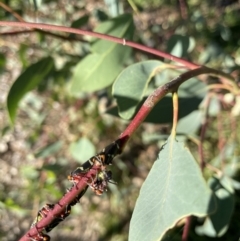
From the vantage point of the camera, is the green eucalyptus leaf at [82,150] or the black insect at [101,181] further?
the green eucalyptus leaf at [82,150]

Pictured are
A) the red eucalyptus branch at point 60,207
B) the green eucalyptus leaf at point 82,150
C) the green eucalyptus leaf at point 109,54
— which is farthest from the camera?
the green eucalyptus leaf at point 82,150

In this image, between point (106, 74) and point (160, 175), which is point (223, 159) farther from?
point (160, 175)

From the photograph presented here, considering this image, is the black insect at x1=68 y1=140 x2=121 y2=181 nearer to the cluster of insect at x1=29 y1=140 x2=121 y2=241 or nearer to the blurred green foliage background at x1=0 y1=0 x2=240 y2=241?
the cluster of insect at x1=29 y1=140 x2=121 y2=241

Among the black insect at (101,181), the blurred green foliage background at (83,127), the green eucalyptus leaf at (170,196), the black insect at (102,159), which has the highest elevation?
the black insect at (102,159)

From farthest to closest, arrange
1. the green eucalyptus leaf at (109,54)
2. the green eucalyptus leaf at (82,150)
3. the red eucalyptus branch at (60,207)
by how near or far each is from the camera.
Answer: the green eucalyptus leaf at (82,150), the green eucalyptus leaf at (109,54), the red eucalyptus branch at (60,207)

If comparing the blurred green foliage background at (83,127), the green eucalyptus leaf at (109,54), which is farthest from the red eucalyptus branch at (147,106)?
the blurred green foliage background at (83,127)

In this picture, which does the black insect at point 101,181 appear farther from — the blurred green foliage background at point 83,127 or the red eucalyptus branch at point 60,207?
the blurred green foliage background at point 83,127

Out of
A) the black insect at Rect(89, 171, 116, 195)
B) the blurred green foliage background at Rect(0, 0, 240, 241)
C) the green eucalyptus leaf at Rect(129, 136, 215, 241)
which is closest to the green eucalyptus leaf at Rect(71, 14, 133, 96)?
the blurred green foliage background at Rect(0, 0, 240, 241)

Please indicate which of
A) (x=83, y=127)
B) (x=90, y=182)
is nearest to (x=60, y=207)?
(x=90, y=182)

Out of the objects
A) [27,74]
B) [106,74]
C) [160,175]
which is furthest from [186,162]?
[27,74]

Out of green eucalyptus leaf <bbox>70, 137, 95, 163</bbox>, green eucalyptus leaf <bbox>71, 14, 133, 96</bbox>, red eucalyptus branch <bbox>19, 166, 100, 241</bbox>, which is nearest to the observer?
red eucalyptus branch <bbox>19, 166, 100, 241</bbox>

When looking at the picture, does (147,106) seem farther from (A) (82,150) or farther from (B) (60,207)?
(A) (82,150)
